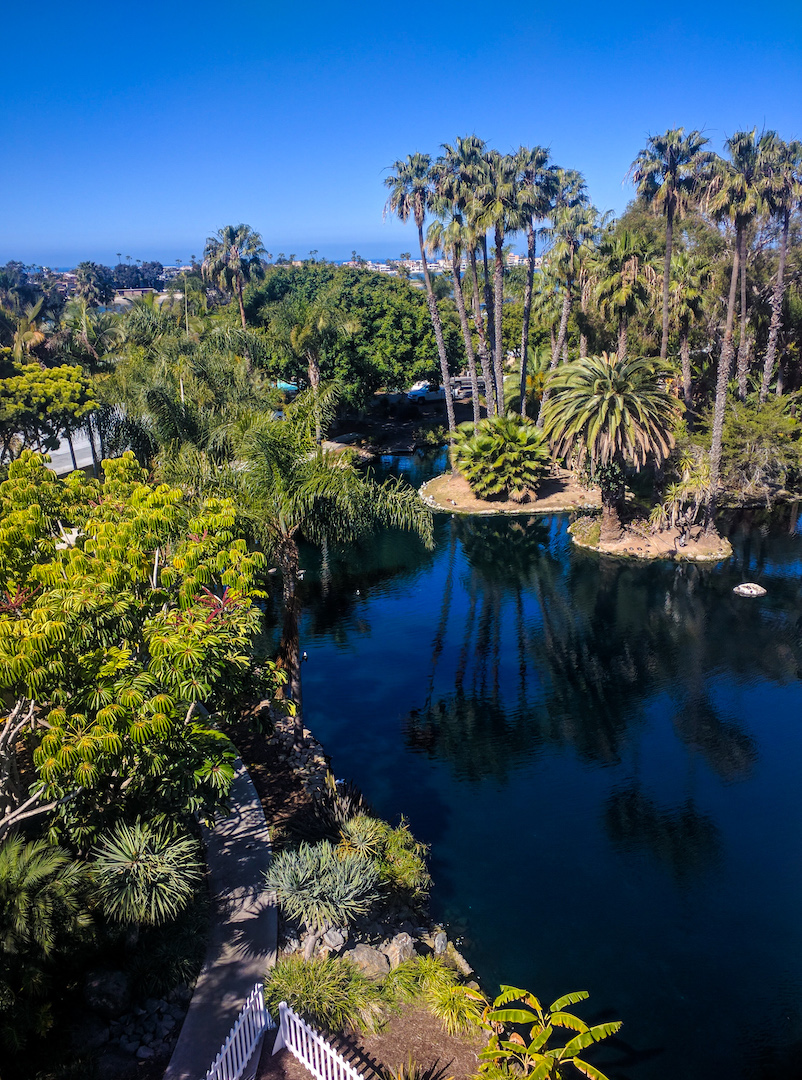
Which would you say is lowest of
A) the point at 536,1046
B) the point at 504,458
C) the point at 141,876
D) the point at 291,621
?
the point at 536,1046

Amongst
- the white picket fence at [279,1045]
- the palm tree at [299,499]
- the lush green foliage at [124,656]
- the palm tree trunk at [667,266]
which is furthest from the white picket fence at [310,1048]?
the palm tree trunk at [667,266]

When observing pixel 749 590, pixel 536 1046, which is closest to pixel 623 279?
pixel 749 590

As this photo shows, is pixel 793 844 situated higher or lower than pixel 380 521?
lower

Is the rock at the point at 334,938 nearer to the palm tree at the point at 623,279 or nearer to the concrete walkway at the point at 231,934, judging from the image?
the concrete walkway at the point at 231,934

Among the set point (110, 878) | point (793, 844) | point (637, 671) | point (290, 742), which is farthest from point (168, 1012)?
point (637, 671)

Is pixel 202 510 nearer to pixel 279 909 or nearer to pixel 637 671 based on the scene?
pixel 279 909

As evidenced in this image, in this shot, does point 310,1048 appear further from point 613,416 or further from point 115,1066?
point 613,416
